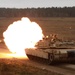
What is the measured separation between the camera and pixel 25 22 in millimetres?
39656

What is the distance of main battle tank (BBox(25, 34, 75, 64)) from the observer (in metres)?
32.2

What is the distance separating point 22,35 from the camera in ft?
128

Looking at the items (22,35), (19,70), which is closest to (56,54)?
(19,70)

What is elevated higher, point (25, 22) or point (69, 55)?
point (25, 22)

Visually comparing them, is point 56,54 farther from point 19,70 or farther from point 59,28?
point 59,28

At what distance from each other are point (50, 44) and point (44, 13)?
162 m

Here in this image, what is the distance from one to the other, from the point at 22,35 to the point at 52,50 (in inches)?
290

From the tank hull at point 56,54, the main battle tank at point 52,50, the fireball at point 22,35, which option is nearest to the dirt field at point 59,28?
the fireball at point 22,35

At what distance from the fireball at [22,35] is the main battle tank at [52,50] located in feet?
8.45

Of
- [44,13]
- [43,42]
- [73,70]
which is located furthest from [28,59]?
[44,13]

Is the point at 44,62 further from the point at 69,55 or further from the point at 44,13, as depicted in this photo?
the point at 44,13

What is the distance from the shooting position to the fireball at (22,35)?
38.5m

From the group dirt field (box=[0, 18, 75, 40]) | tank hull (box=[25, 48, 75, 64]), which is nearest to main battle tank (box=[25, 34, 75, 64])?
tank hull (box=[25, 48, 75, 64])

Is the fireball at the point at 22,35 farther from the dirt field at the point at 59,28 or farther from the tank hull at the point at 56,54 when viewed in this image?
the dirt field at the point at 59,28
